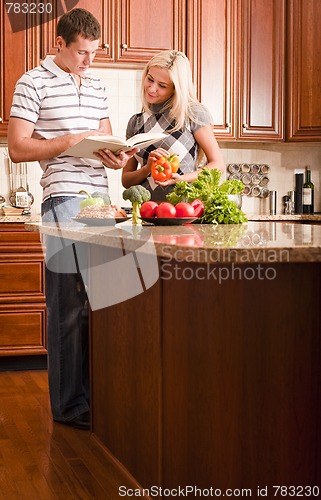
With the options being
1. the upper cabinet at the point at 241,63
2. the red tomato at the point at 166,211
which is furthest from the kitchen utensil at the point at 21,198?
the red tomato at the point at 166,211

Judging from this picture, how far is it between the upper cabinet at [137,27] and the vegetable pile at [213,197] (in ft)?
7.50

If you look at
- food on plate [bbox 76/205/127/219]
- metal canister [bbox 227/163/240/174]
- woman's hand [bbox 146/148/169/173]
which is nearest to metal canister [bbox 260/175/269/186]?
metal canister [bbox 227/163/240/174]

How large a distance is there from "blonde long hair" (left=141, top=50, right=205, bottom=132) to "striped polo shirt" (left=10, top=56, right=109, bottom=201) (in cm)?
32

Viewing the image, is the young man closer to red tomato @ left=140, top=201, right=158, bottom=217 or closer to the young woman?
the young woman

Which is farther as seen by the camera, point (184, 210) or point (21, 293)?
point (21, 293)

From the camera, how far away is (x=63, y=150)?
3107 millimetres

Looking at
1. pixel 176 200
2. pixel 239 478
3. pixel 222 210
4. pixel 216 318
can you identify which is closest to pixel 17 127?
pixel 176 200

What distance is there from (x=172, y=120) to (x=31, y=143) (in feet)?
2.09

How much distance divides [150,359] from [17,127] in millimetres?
1345

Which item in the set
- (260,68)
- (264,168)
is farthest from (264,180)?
(260,68)

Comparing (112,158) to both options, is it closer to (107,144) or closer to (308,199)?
(107,144)

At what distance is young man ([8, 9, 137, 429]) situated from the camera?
316 cm

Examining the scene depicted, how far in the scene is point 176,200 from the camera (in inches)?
117

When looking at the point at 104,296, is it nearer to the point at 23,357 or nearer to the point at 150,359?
the point at 150,359
